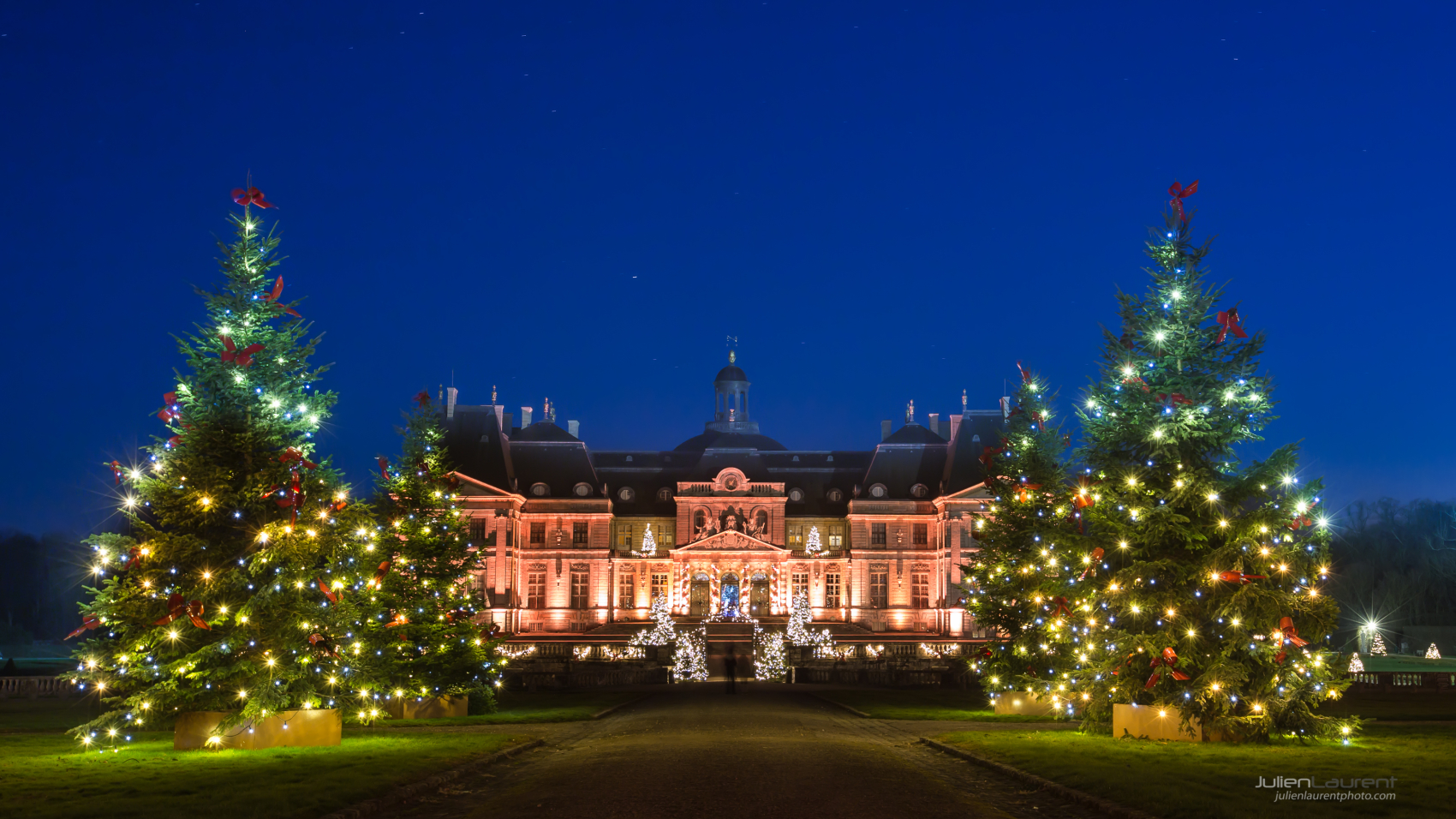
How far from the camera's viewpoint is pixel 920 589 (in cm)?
6028

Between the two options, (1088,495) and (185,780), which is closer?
(185,780)

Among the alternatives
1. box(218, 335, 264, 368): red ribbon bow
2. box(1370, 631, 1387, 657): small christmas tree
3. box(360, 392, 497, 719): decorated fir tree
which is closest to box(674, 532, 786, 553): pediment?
box(360, 392, 497, 719): decorated fir tree

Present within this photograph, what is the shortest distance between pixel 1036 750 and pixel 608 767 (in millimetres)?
6044

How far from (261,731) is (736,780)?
7.56 metres

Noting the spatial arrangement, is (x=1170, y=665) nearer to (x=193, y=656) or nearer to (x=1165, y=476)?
(x=1165, y=476)

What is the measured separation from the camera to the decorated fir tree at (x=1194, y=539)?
16.6 m

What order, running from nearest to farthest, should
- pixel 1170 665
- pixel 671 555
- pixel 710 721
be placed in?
1. pixel 1170 665
2. pixel 710 721
3. pixel 671 555

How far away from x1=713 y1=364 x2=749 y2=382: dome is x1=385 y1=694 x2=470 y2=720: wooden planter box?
49.3m

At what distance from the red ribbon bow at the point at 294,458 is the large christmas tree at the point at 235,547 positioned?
0.03 metres

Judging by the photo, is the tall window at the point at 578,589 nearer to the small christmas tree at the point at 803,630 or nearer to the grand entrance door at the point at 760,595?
the grand entrance door at the point at 760,595

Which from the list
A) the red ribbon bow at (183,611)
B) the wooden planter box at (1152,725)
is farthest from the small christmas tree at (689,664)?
the red ribbon bow at (183,611)

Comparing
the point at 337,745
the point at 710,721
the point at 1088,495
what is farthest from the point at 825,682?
the point at 337,745

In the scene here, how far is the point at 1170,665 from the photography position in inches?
659

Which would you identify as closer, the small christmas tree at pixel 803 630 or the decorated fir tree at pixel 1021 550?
the decorated fir tree at pixel 1021 550
